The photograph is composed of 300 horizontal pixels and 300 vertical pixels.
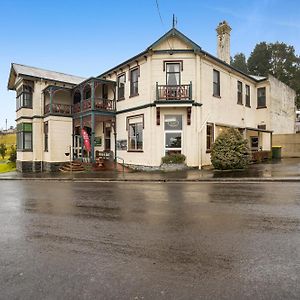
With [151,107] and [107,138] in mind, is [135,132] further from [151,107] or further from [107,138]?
[107,138]

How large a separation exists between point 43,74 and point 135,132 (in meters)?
12.3

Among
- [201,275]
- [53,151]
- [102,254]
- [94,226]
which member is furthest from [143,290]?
[53,151]

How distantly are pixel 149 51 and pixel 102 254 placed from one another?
54.1ft

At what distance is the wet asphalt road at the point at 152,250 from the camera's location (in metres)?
3.38

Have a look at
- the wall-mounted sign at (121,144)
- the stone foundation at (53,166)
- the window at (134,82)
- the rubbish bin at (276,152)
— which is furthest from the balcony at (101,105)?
the rubbish bin at (276,152)

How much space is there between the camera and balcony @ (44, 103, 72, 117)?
79.7 ft

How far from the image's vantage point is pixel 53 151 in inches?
963

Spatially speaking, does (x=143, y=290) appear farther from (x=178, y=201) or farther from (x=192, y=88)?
(x=192, y=88)

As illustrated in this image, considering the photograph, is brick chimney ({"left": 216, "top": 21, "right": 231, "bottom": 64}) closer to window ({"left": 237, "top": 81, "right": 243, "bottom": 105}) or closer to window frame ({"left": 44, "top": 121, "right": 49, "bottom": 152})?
window ({"left": 237, "top": 81, "right": 243, "bottom": 105})

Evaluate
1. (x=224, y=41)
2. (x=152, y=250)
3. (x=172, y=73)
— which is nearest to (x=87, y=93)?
(x=172, y=73)

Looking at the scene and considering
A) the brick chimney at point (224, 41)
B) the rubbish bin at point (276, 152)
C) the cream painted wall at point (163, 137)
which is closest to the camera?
the cream painted wall at point (163, 137)

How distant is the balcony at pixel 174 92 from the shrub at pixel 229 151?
3.64 metres

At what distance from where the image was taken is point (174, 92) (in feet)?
61.4

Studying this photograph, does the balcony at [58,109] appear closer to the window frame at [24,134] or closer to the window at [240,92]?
the window frame at [24,134]
